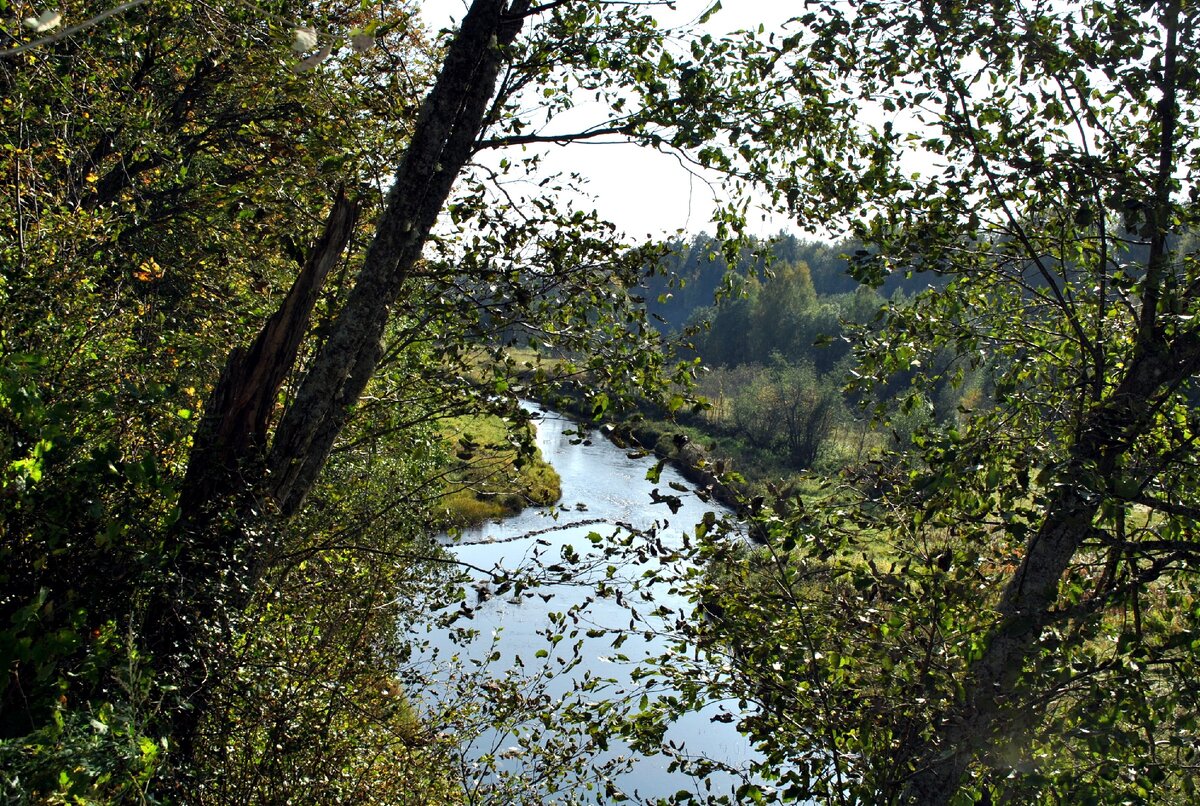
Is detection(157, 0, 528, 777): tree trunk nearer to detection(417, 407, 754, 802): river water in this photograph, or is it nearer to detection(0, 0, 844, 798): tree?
detection(0, 0, 844, 798): tree

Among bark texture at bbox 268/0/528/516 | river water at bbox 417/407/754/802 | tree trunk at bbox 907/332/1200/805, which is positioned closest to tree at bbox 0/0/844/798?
bark texture at bbox 268/0/528/516

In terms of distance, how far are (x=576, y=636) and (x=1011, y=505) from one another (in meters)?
7.69

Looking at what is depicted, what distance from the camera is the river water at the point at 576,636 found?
483cm

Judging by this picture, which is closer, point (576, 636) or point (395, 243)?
point (395, 243)

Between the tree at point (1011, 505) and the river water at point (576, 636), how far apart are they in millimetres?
700

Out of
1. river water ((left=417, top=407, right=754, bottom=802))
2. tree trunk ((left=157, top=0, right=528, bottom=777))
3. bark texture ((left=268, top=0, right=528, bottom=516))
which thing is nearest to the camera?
tree trunk ((left=157, top=0, right=528, bottom=777))

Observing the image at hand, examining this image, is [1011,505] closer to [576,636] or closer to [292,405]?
[292,405]

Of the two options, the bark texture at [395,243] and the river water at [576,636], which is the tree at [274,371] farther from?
the river water at [576,636]

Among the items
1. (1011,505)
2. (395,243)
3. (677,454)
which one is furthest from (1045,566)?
(395,243)

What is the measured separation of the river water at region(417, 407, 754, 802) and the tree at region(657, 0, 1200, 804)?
0.70 m

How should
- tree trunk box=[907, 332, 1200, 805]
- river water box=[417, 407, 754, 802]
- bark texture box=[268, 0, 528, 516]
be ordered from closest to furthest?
tree trunk box=[907, 332, 1200, 805] → river water box=[417, 407, 754, 802] → bark texture box=[268, 0, 528, 516]

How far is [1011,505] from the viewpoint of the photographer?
13.7ft

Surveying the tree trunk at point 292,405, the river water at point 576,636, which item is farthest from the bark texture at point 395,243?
the river water at point 576,636

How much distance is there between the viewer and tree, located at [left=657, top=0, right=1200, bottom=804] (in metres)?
3.84
